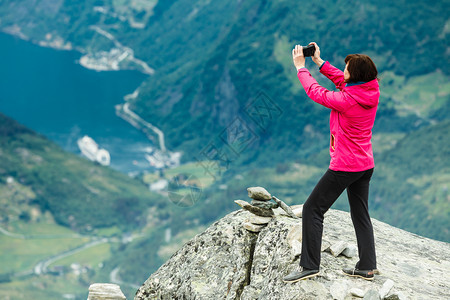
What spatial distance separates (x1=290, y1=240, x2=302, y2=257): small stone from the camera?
1030cm

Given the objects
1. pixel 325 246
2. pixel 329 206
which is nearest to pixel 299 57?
pixel 329 206

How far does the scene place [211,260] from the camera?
12.1 metres

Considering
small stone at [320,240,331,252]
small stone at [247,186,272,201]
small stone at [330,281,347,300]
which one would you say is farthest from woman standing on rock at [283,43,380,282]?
small stone at [247,186,272,201]

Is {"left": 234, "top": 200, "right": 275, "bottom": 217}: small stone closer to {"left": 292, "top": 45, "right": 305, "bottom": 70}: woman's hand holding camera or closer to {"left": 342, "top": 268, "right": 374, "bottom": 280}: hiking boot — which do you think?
{"left": 342, "top": 268, "right": 374, "bottom": 280}: hiking boot

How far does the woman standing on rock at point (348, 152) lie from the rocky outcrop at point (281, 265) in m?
0.40

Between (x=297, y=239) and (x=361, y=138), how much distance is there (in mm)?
2581

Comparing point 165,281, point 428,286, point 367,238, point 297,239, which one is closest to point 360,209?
point 367,238

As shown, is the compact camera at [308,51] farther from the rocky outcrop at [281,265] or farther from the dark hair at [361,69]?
the rocky outcrop at [281,265]

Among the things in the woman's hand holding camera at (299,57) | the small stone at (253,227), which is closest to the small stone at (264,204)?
the small stone at (253,227)

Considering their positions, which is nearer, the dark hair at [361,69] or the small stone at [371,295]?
the dark hair at [361,69]

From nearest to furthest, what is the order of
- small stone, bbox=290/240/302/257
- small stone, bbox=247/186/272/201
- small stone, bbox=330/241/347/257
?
small stone, bbox=290/240/302/257 < small stone, bbox=330/241/347/257 < small stone, bbox=247/186/272/201

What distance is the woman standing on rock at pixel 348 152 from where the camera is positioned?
8.93 meters

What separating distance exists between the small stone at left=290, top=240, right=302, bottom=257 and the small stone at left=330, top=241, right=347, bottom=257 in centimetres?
72

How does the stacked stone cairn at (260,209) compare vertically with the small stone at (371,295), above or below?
above
